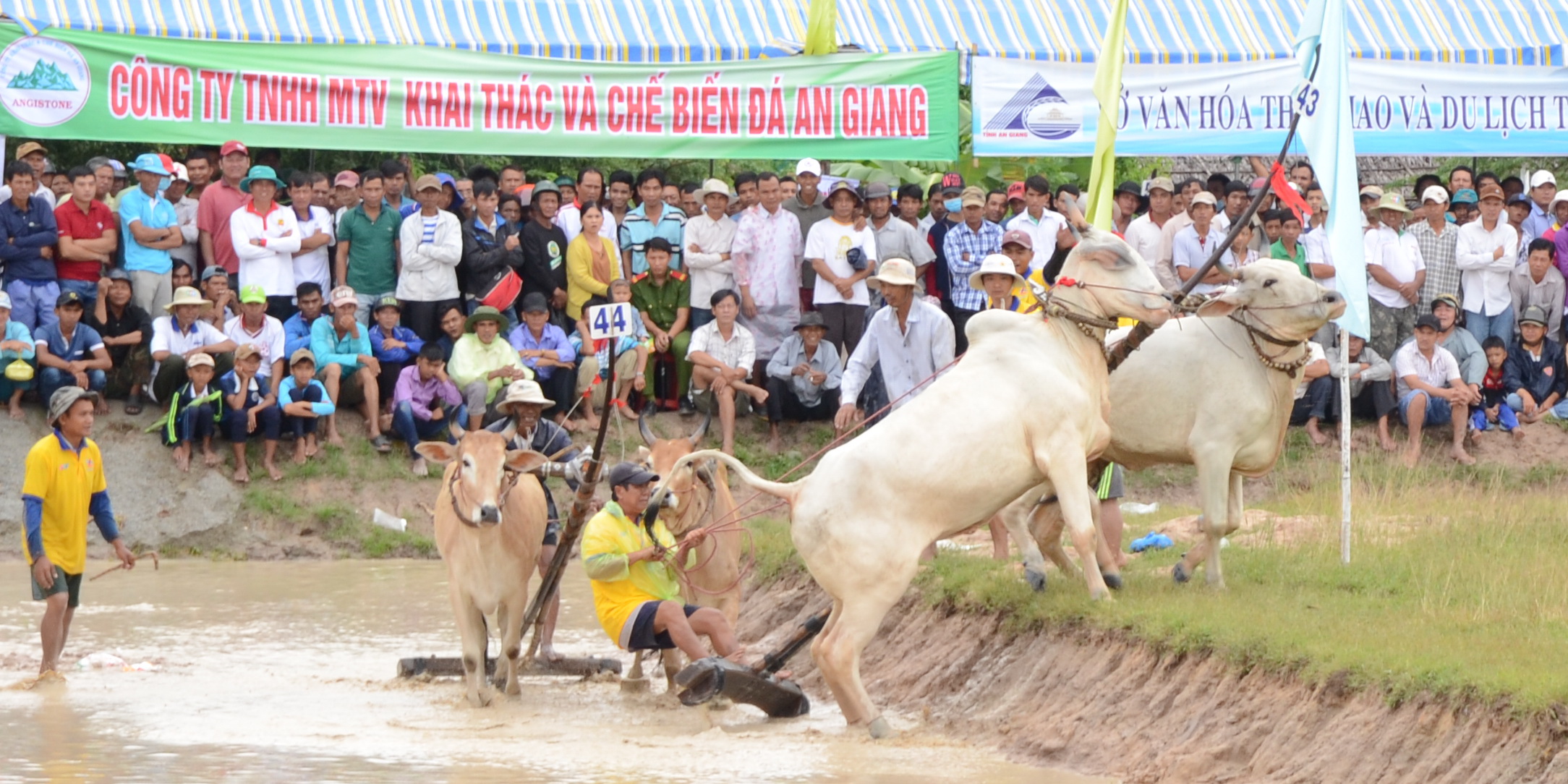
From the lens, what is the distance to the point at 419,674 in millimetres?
11109

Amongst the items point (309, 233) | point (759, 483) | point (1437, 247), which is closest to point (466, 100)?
point (309, 233)

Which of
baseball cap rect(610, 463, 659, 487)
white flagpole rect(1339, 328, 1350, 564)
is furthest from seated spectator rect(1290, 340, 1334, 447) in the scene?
baseball cap rect(610, 463, 659, 487)

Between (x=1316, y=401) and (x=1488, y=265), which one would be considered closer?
(x=1488, y=265)

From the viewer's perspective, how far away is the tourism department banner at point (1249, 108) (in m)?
18.0

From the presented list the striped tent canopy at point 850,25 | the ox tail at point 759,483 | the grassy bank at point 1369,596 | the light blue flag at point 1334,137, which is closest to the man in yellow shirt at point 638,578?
the ox tail at point 759,483

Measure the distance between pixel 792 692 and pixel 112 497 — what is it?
8.16m

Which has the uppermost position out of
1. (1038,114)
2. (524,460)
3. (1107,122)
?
(1038,114)

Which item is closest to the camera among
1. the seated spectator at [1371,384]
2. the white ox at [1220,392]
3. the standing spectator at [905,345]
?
the white ox at [1220,392]

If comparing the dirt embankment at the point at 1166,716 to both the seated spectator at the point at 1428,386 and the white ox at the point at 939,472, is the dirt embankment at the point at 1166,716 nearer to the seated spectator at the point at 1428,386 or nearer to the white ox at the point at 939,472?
the white ox at the point at 939,472

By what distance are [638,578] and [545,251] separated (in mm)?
7031

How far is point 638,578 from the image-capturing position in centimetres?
1029

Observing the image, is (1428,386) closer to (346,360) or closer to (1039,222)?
(1039,222)

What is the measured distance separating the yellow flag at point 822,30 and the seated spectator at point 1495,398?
6.69 metres

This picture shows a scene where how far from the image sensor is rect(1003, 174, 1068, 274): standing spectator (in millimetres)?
16422
